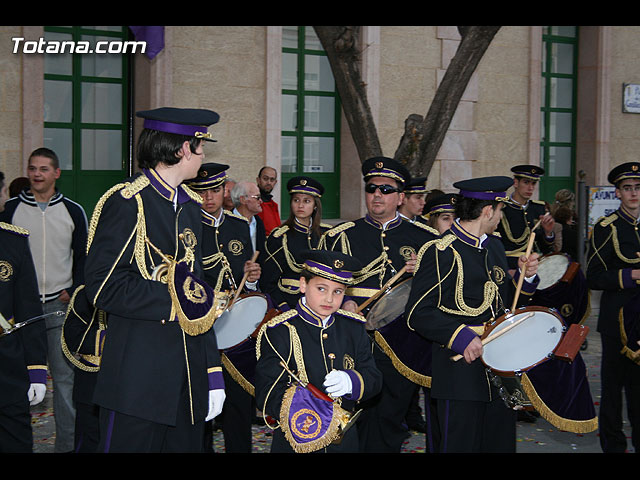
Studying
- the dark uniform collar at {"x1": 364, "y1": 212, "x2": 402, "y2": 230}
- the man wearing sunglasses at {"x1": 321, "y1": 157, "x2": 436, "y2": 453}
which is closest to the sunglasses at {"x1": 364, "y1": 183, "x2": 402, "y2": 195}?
the man wearing sunglasses at {"x1": 321, "y1": 157, "x2": 436, "y2": 453}

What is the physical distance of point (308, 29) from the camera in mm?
13016

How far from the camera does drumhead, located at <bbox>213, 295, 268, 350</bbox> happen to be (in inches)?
215

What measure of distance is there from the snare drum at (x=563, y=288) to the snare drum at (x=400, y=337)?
2.34 m

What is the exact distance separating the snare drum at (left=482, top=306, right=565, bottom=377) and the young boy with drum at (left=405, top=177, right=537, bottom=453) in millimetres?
131

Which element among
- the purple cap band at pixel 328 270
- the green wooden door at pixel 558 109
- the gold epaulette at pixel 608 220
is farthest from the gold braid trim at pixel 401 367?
the green wooden door at pixel 558 109

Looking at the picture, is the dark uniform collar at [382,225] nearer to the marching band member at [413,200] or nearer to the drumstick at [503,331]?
the marching band member at [413,200]

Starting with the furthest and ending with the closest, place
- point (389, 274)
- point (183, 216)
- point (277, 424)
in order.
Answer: point (389, 274), point (277, 424), point (183, 216)

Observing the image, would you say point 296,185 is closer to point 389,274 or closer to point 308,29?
point 389,274

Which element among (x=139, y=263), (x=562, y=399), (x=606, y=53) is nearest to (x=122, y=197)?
(x=139, y=263)

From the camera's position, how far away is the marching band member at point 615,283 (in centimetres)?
602

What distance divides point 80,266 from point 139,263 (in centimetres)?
297

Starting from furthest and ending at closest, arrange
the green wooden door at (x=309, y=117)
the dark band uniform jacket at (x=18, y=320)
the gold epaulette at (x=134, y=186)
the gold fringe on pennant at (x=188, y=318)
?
the green wooden door at (x=309, y=117)
the dark band uniform jacket at (x=18, y=320)
the gold epaulette at (x=134, y=186)
the gold fringe on pennant at (x=188, y=318)

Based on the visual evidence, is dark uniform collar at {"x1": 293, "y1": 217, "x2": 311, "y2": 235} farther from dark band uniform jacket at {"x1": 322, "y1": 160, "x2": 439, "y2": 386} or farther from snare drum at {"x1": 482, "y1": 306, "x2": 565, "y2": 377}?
snare drum at {"x1": 482, "y1": 306, "x2": 565, "y2": 377}

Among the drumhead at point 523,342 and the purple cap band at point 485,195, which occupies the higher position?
the purple cap band at point 485,195
